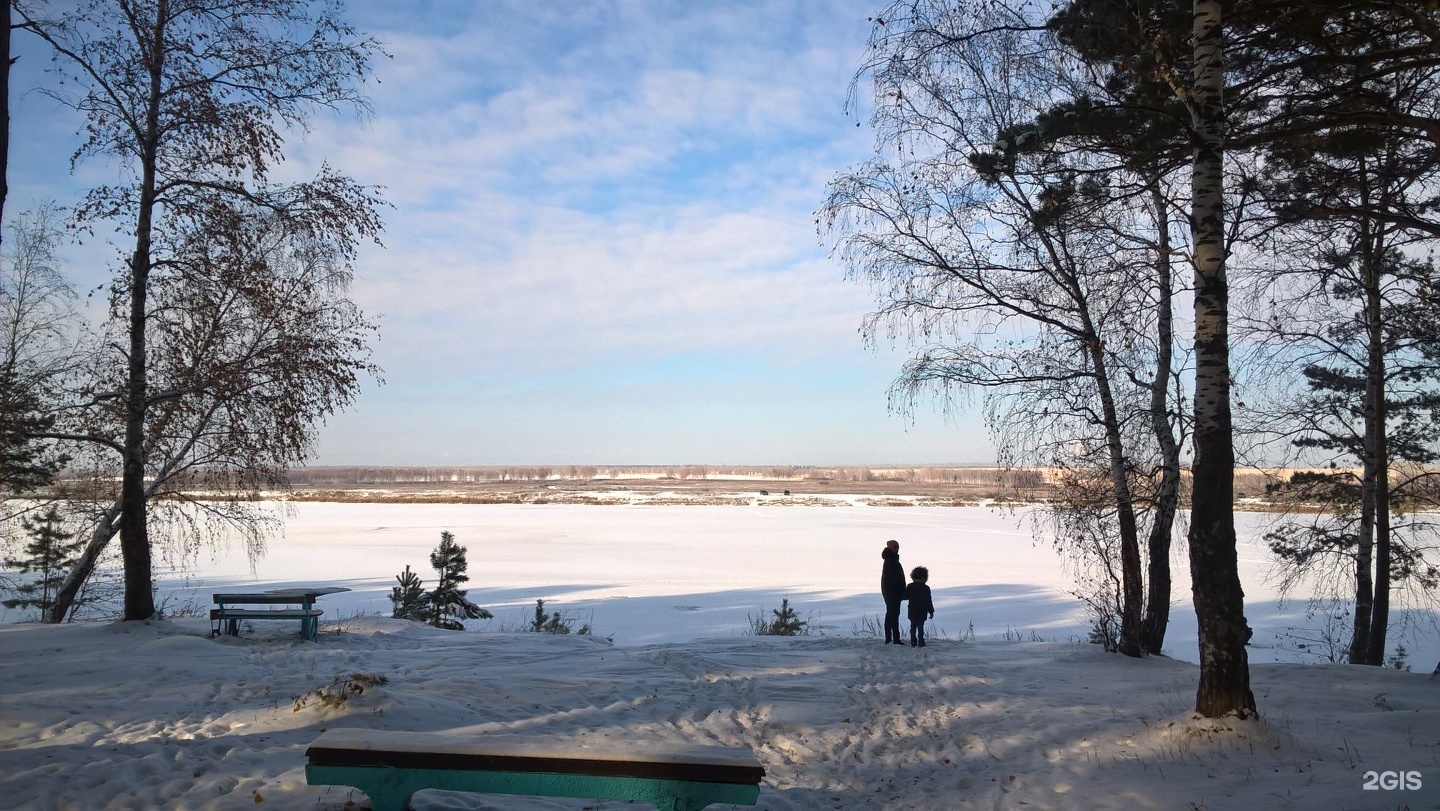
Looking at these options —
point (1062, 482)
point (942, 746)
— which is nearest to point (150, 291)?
point (942, 746)

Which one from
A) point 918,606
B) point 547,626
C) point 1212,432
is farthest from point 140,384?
point 1212,432

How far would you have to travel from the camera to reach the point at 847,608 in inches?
645

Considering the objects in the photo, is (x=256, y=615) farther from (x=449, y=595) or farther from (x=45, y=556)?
(x=45, y=556)

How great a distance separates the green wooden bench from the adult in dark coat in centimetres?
735

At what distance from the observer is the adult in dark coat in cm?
1096

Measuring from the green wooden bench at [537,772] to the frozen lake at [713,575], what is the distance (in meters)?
8.63

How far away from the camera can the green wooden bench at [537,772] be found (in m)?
3.81

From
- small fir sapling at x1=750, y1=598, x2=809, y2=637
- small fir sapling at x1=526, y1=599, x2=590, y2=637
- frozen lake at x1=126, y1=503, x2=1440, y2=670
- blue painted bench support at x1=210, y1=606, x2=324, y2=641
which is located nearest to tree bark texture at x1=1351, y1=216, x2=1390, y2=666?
frozen lake at x1=126, y1=503, x2=1440, y2=670

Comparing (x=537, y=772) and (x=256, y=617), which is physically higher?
(x=537, y=772)

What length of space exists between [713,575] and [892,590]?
10907 mm

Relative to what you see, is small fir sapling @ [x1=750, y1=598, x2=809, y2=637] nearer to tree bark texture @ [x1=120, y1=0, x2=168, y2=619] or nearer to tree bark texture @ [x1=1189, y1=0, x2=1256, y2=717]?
tree bark texture @ [x1=1189, y1=0, x2=1256, y2=717]

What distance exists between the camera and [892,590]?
11172mm

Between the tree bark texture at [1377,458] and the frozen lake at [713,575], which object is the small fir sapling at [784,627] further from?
the tree bark texture at [1377,458]

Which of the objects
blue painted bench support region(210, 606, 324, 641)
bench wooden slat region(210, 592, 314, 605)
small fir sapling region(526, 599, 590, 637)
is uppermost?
bench wooden slat region(210, 592, 314, 605)
